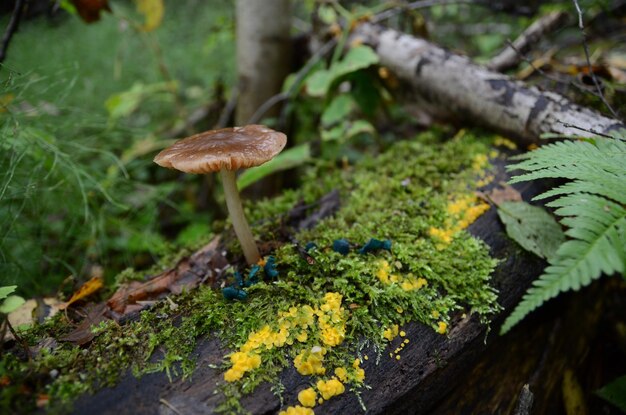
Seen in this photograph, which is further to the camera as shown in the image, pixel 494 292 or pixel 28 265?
pixel 28 265

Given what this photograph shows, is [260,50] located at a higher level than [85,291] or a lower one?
higher

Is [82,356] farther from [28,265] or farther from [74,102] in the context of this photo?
[74,102]

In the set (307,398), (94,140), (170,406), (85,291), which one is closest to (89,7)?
(94,140)

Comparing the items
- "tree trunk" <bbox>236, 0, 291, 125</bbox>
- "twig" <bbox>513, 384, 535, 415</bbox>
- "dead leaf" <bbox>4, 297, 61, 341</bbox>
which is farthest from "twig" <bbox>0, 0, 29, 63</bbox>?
"twig" <bbox>513, 384, 535, 415</bbox>

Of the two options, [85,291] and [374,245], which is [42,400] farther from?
[374,245]

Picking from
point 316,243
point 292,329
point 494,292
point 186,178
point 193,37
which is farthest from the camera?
point 193,37

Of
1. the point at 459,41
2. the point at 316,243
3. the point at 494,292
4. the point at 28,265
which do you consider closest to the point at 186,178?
the point at 28,265

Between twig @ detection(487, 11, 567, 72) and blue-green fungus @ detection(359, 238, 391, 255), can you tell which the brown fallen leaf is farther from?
twig @ detection(487, 11, 567, 72)
